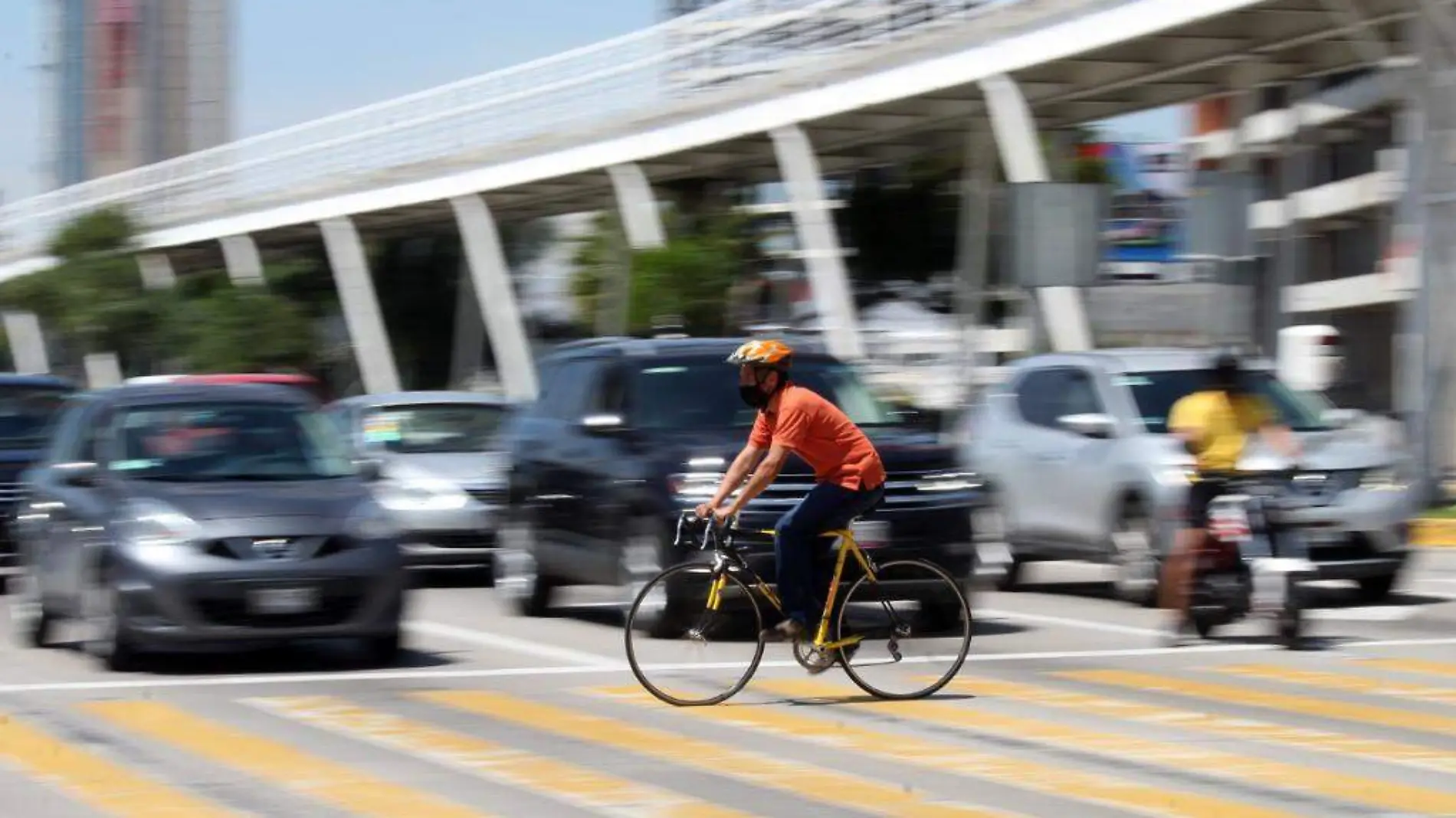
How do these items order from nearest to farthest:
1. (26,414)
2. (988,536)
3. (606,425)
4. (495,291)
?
(988,536) → (606,425) → (26,414) → (495,291)

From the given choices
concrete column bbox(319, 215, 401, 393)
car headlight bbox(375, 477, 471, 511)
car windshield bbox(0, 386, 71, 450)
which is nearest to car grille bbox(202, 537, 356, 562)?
car headlight bbox(375, 477, 471, 511)

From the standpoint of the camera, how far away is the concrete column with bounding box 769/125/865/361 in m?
45.8

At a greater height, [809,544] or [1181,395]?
[1181,395]

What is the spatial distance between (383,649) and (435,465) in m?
7.03

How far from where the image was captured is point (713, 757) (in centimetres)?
952

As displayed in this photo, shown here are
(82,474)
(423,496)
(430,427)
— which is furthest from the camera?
(430,427)

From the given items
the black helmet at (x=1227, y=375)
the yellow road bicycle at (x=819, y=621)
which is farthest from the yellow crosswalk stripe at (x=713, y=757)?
the black helmet at (x=1227, y=375)

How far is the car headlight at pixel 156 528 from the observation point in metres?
12.6

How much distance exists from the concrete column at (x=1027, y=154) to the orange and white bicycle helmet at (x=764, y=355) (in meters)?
28.7

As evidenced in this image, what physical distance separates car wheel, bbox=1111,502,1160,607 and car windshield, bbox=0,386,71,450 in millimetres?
8803

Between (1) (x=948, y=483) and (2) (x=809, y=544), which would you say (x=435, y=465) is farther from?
(2) (x=809, y=544)

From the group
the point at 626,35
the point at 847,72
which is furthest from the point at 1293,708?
the point at 626,35

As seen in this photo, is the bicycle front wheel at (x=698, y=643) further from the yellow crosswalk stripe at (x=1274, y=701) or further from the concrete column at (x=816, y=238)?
the concrete column at (x=816, y=238)

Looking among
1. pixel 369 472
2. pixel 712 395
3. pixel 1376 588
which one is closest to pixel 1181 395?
pixel 1376 588
